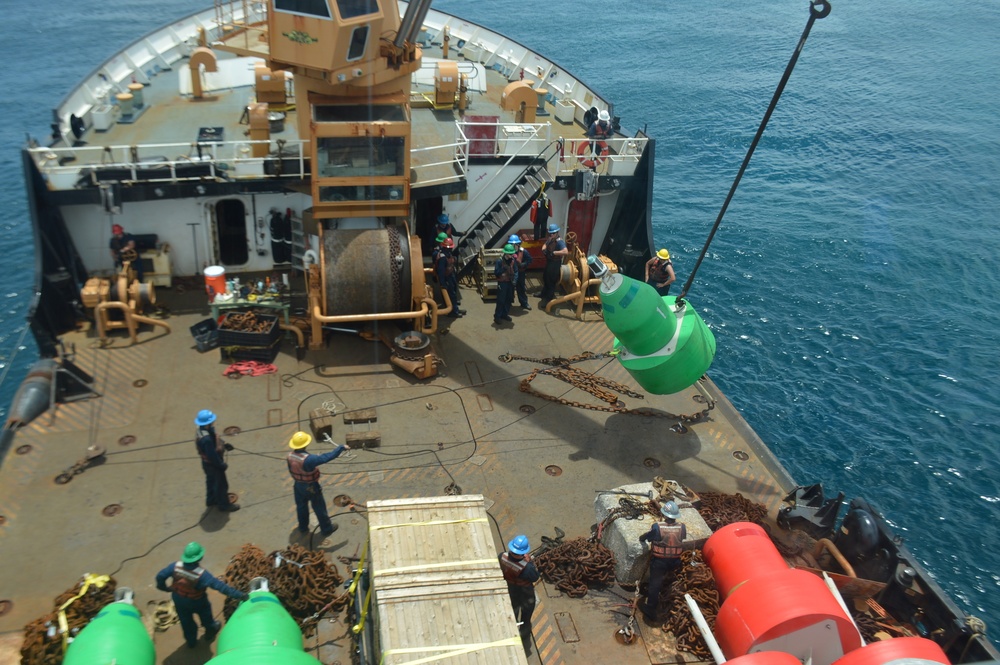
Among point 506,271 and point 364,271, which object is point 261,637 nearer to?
point 364,271

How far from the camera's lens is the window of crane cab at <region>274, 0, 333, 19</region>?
11.6 metres

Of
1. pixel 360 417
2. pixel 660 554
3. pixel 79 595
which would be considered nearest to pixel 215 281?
pixel 360 417

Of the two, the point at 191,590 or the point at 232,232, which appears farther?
the point at 232,232

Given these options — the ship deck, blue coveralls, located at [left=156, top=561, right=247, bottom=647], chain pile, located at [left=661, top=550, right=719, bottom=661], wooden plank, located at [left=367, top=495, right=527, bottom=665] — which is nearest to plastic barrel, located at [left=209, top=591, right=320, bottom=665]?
blue coveralls, located at [left=156, top=561, right=247, bottom=647]

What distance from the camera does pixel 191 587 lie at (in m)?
7.61

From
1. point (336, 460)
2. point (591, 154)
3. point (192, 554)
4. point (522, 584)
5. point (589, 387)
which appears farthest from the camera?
point (591, 154)

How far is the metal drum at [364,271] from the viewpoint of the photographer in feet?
40.9

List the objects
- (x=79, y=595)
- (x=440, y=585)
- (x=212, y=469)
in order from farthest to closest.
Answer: (x=212, y=469)
(x=79, y=595)
(x=440, y=585)

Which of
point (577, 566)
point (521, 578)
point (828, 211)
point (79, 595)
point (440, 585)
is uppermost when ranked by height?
point (440, 585)

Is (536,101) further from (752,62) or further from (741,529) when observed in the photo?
(752,62)

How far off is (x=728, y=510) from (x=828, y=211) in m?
21.5

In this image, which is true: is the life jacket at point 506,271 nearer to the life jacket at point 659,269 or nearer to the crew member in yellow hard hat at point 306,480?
the life jacket at point 659,269

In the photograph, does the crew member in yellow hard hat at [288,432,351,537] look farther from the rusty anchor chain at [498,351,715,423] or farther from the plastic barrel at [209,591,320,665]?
the rusty anchor chain at [498,351,715,423]

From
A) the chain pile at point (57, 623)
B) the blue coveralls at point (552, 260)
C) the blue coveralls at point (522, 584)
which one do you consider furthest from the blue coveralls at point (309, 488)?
the blue coveralls at point (552, 260)
